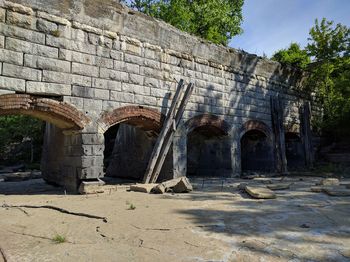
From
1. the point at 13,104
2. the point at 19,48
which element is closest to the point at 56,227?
the point at 13,104

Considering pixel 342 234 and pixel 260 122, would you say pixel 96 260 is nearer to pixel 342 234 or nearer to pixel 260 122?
pixel 342 234

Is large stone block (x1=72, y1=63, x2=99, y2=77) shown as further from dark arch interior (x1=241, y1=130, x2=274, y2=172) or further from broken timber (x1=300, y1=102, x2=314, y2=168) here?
broken timber (x1=300, y1=102, x2=314, y2=168)

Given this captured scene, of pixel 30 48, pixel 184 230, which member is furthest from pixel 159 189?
pixel 30 48

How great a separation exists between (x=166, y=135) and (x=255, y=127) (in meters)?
3.89

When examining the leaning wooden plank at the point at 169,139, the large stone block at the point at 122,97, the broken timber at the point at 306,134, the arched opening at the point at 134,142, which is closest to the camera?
the large stone block at the point at 122,97

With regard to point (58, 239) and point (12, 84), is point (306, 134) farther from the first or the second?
point (58, 239)

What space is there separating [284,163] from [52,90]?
8.19 meters

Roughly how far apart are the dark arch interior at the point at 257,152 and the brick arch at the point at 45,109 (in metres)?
6.89

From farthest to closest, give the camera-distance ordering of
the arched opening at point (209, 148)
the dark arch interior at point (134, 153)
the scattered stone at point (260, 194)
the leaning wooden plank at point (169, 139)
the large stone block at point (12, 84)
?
the arched opening at point (209, 148)
the dark arch interior at point (134, 153)
the leaning wooden plank at point (169, 139)
the large stone block at point (12, 84)
the scattered stone at point (260, 194)

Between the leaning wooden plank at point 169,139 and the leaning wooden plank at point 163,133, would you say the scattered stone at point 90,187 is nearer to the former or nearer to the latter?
the leaning wooden plank at point 163,133

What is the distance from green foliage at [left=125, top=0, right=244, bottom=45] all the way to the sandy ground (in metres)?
14.7

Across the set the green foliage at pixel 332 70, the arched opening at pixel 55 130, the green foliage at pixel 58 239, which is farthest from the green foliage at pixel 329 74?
the green foliage at pixel 58 239

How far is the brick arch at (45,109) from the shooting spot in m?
5.68

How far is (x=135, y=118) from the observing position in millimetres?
7559
